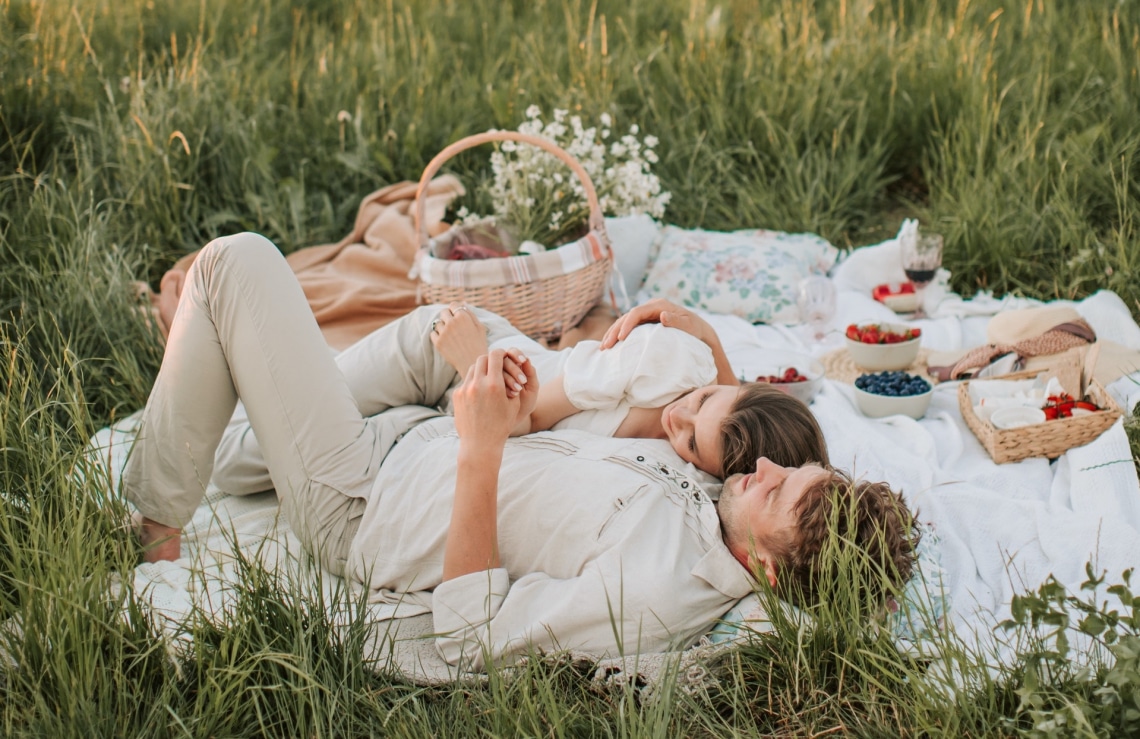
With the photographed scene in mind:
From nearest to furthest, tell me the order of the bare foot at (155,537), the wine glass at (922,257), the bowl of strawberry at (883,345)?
1. the bare foot at (155,537)
2. the bowl of strawberry at (883,345)
3. the wine glass at (922,257)

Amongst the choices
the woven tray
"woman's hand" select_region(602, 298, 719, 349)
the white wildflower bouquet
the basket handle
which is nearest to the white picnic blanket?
the woven tray

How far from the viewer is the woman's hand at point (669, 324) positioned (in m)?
2.64

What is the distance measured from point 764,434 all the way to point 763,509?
0.25 meters

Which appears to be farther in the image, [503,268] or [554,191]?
[554,191]

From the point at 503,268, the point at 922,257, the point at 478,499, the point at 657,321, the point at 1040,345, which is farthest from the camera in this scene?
the point at 922,257

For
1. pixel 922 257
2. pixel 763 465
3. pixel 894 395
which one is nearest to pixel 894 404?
pixel 894 395

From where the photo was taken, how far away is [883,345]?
3.50 m

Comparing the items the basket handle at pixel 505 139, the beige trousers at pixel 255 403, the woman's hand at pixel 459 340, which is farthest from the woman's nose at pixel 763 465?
the basket handle at pixel 505 139

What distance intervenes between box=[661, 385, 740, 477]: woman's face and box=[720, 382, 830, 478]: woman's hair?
19mm

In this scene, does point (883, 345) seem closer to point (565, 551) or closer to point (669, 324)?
point (669, 324)

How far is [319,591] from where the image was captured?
1.96 m

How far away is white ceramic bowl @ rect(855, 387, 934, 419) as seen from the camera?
3250mm

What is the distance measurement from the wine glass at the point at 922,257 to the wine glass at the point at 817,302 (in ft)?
1.03

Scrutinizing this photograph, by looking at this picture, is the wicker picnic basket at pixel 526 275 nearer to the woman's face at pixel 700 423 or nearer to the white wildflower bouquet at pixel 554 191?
the white wildflower bouquet at pixel 554 191
